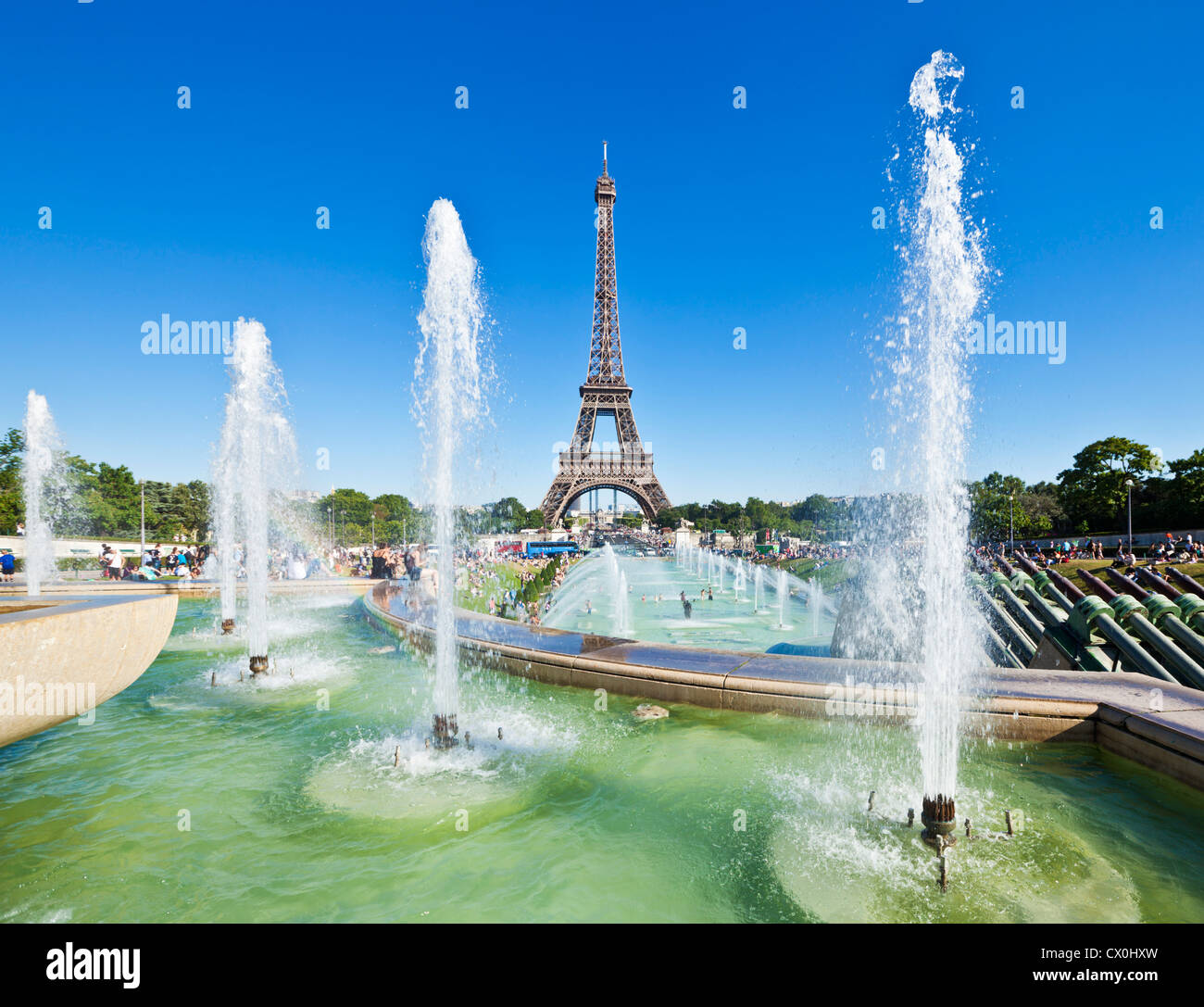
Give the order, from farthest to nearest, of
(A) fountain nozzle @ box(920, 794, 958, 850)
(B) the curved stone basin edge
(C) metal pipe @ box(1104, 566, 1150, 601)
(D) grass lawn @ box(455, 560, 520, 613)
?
(D) grass lawn @ box(455, 560, 520, 613) → (C) metal pipe @ box(1104, 566, 1150, 601) → (B) the curved stone basin edge → (A) fountain nozzle @ box(920, 794, 958, 850)

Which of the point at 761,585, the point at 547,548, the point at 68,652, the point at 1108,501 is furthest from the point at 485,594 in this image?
the point at 1108,501

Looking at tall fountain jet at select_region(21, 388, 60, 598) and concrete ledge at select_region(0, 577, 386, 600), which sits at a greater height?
tall fountain jet at select_region(21, 388, 60, 598)

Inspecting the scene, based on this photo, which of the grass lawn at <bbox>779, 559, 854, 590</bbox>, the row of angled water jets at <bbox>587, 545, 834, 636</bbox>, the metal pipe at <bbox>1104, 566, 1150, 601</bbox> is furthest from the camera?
the grass lawn at <bbox>779, 559, 854, 590</bbox>

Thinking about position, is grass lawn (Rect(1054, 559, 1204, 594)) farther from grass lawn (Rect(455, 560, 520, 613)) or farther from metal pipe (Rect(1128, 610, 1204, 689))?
grass lawn (Rect(455, 560, 520, 613))

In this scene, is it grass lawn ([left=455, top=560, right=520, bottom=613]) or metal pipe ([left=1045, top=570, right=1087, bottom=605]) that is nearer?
metal pipe ([left=1045, top=570, right=1087, bottom=605])

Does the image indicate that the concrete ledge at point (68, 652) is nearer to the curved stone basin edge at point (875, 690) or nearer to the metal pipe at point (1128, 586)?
the curved stone basin edge at point (875, 690)

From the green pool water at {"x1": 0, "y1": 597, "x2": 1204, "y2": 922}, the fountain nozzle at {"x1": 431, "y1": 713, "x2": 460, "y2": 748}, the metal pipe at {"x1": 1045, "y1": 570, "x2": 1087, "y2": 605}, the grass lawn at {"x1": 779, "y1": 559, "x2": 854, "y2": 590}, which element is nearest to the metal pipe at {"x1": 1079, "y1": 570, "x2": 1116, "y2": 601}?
the metal pipe at {"x1": 1045, "y1": 570, "x2": 1087, "y2": 605}
